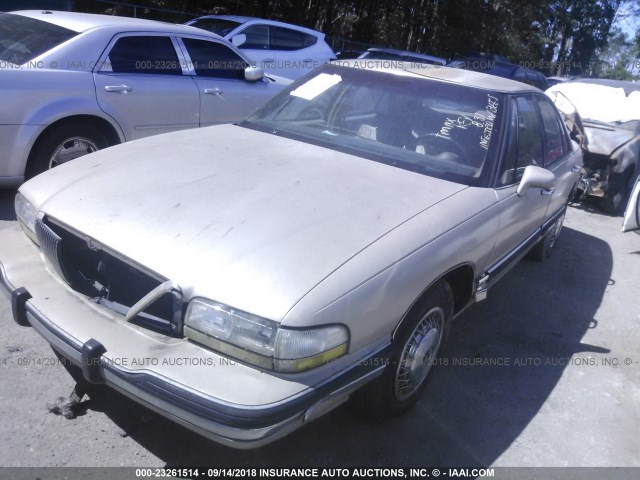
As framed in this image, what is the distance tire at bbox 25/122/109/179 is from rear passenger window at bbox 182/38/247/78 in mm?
1404

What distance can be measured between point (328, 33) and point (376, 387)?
806 inches

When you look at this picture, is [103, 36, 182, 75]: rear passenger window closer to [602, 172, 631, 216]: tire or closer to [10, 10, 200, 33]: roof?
[10, 10, 200, 33]: roof

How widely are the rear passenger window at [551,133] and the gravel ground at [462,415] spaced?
1.22 meters

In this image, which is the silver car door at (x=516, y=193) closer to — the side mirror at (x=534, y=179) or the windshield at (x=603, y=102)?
the side mirror at (x=534, y=179)

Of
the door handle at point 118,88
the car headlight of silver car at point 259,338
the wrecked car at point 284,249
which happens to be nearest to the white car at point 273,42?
the door handle at point 118,88

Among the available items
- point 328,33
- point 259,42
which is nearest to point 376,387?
point 259,42

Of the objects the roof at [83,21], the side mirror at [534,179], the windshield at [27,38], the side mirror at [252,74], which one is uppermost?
the roof at [83,21]

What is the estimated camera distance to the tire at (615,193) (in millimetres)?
7762

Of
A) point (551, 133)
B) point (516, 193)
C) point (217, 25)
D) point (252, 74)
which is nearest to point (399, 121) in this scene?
point (516, 193)

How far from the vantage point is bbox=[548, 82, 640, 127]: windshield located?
28.8 feet

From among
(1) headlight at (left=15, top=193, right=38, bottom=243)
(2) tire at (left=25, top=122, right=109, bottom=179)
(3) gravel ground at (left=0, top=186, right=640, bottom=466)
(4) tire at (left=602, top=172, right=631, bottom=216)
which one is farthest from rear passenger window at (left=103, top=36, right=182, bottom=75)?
(4) tire at (left=602, top=172, right=631, bottom=216)

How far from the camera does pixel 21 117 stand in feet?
16.0

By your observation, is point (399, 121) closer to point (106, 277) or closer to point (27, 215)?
point (106, 277)

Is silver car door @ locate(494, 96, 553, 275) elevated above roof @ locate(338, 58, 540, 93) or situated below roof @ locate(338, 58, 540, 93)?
below
